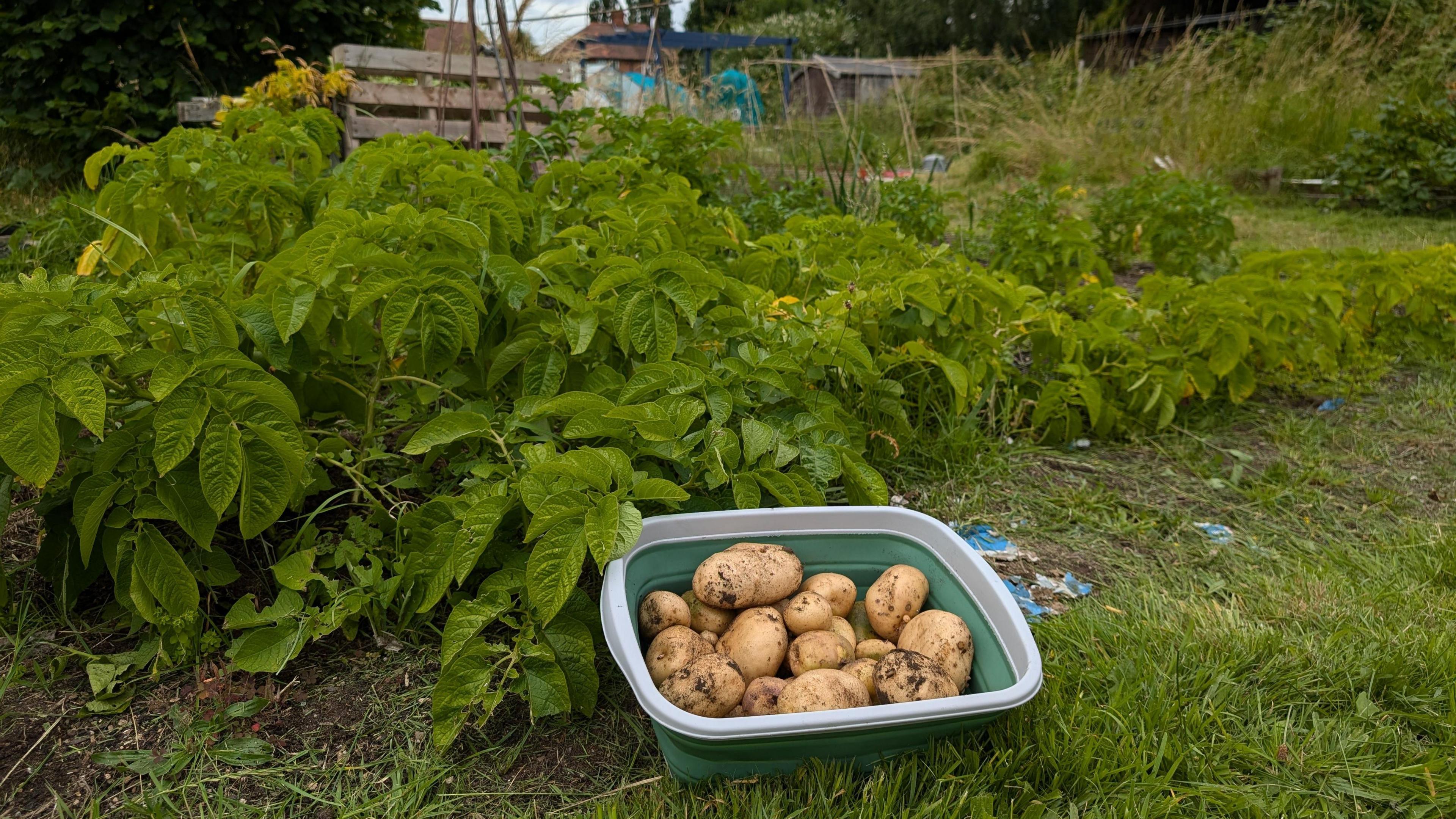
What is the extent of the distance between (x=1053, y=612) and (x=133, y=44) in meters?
6.52

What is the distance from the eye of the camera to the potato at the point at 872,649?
1.61 metres

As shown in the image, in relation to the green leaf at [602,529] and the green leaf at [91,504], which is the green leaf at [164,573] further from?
the green leaf at [602,529]

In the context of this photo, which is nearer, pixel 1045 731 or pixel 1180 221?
pixel 1045 731

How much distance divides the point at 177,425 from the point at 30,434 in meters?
0.19

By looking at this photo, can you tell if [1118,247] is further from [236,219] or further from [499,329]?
[236,219]

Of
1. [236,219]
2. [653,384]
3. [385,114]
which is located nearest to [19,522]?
[236,219]

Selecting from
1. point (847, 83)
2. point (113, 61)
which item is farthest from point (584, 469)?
point (847, 83)

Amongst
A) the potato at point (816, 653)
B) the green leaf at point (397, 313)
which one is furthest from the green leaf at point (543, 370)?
the potato at point (816, 653)

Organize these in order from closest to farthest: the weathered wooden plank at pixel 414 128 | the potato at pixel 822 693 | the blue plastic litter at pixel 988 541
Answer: the potato at pixel 822 693 < the blue plastic litter at pixel 988 541 < the weathered wooden plank at pixel 414 128

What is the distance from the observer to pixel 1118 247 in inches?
197

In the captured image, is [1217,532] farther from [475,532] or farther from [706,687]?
[475,532]

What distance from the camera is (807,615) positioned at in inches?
63.3

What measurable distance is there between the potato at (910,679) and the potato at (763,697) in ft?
0.54

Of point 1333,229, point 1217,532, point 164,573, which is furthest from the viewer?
point 1333,229
